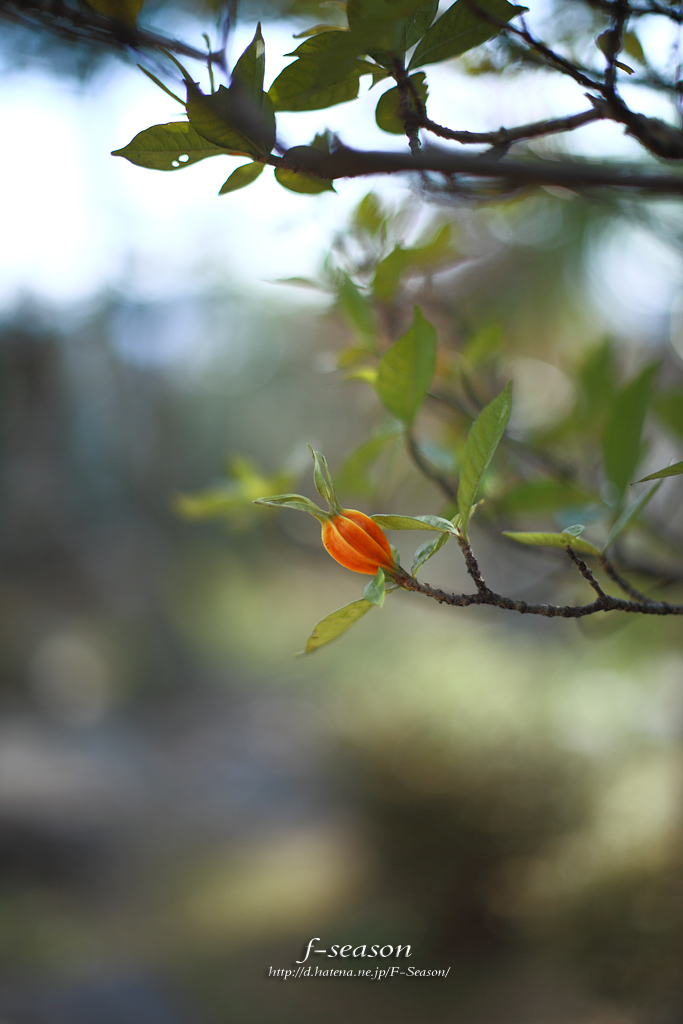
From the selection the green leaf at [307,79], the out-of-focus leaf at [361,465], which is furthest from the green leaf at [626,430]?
the green leaf at [307,79]

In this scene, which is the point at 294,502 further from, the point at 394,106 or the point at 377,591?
the point at 394,106

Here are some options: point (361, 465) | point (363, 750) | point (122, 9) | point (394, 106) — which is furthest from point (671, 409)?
point (363, 750)

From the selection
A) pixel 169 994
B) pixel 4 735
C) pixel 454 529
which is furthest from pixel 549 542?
pixel 4 735

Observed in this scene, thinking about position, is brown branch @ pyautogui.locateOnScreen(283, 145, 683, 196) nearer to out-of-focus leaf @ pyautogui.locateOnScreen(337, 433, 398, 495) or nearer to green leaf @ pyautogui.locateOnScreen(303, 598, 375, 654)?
green leaf @ pyautogui.locateOnScreen(303, 598, 375, 654)

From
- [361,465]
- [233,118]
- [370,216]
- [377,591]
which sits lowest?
[377,591]

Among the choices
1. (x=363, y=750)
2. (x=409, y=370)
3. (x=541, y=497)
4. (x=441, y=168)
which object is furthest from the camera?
(x=363, y=750)

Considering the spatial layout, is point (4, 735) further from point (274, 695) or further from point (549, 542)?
point (549, 542)

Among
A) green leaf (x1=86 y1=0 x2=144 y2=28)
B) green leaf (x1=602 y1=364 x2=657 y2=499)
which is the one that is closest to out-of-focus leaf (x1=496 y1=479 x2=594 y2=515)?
green leaf (x1=602 y1=364 x2=657 y2=499)
